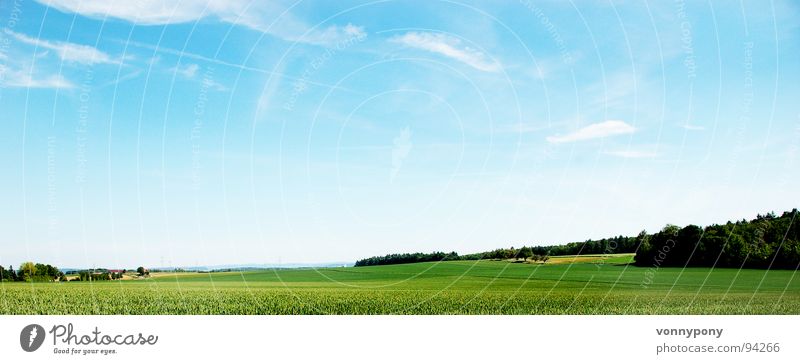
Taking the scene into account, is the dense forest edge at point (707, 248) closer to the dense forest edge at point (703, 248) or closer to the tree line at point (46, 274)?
the dense forest edge at point (703, 248)

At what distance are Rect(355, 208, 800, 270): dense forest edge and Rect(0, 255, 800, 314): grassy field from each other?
309 mm

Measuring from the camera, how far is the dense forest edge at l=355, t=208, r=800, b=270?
1291 cm

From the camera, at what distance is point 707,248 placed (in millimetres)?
14266

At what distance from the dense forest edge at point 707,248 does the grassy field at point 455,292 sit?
309 mm

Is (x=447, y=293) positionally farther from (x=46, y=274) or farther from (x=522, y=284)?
(x=46, y=274)

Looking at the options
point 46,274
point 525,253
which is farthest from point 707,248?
point 46,274

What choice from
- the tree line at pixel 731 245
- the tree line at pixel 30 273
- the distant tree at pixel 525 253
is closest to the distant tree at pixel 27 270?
the tree line at pixel 30 273

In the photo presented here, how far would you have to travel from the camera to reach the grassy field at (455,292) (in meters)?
10.8

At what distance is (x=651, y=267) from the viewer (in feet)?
42.6

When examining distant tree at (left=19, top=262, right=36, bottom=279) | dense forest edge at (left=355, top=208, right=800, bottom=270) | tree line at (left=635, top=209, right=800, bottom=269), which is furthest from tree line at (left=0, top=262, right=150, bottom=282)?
tree line at (left=635, top=209, right=800, bottom=269)
